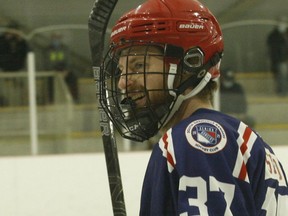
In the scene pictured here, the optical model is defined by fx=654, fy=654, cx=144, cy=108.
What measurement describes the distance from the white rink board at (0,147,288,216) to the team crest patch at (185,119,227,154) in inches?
55.4

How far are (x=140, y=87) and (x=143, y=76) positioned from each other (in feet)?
0.07

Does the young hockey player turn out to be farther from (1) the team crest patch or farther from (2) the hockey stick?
(2) the hockey stick

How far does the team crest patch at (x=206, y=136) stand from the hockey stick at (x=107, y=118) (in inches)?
16.7

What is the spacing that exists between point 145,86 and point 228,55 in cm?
169

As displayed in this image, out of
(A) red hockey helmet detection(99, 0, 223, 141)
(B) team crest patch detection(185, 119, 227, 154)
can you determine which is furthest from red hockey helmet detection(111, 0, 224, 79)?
(B) team crest patch detection(185, 119, 227, 154)

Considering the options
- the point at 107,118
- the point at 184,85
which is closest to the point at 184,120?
the point at 184,85

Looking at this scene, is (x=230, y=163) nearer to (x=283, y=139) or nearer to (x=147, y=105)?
(x=147, y=105)

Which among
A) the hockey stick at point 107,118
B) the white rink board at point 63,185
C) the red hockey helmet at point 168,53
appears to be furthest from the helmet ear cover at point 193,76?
the white rink board at point 63,185

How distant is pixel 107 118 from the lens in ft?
4.29

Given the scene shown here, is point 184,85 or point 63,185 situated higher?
point 184,85

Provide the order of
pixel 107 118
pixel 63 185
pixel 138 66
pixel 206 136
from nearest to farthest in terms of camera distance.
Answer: pixel 206 136, pixel 138 66, pixel 107 118, pixel 63 185

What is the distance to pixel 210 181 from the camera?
0.85 meters

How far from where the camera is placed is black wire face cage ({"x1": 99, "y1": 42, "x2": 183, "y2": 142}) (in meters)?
0.94

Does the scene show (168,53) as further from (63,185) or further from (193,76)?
(63,185)
